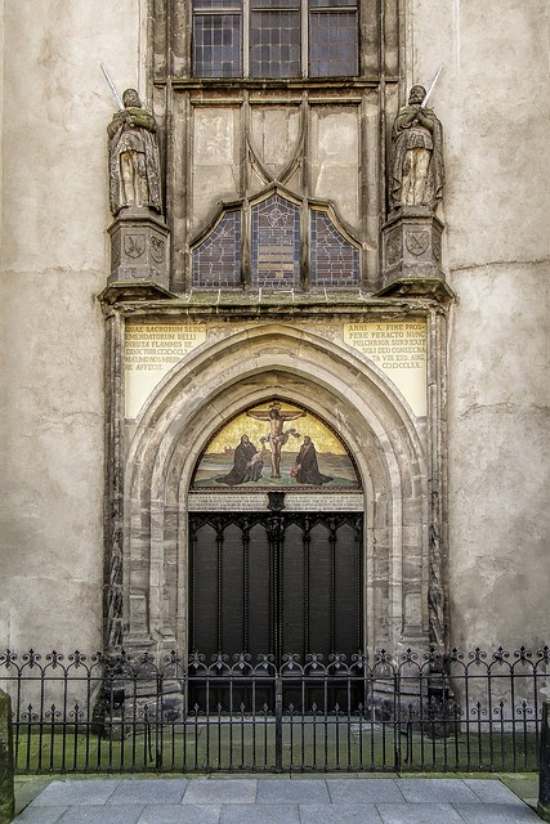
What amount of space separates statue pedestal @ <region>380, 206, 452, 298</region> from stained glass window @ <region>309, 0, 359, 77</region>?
7.26 ft

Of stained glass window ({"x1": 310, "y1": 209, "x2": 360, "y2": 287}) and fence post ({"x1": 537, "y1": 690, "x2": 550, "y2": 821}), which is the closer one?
fence post ({"x1": 537, "y1": 690, "x2": 550, "y2": 821})

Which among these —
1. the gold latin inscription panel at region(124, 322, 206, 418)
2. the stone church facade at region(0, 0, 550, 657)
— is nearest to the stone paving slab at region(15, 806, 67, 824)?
the stone church facade at region(0, 0, 550, 657)

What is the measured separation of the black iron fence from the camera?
329 inches

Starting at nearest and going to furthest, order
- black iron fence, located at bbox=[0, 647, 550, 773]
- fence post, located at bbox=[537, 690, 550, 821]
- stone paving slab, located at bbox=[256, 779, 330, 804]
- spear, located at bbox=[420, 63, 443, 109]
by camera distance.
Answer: fence post, located at bbox=[537, 690, 550, 821]
stone paving slab, located at bbox=[256, 779, 330, 804]
black iron fence, located at bbox=[0, 647, 550, 773]
spear, located at bbox=[420, 63, 443, 109]

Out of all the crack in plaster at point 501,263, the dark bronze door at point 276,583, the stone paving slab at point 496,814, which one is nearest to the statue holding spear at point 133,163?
the crack in plaster at point 501,263

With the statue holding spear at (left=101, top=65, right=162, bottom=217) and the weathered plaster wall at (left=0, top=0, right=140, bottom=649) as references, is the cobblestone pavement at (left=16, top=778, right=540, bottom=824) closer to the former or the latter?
the weathered plaster wall at (left=0, top=0, right=140, bottom=649)

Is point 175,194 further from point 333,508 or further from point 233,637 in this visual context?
point 233,637

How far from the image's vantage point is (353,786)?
7.69m

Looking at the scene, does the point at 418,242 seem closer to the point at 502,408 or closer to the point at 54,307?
the point at 502,408

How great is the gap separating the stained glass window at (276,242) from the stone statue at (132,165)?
1.25 meters

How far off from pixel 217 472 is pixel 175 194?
3486 mm

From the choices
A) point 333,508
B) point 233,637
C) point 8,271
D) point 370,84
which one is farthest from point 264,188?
point 233,637

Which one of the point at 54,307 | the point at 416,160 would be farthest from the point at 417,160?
the point at 54,307

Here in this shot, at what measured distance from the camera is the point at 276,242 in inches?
428
